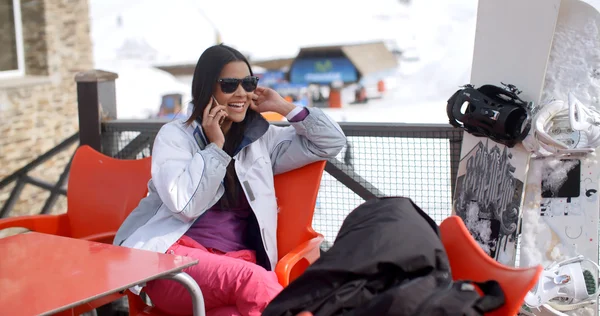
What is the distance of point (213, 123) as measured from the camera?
2486 millimetres

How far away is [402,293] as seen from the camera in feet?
4.53

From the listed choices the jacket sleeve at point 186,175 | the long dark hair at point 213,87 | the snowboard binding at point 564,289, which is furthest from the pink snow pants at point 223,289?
the snowboard binding at point 564,289

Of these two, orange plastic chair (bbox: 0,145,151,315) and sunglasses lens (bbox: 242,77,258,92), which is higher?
sunglasses lens (bbox: 242,77,258,92)

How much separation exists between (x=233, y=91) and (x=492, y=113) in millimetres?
986

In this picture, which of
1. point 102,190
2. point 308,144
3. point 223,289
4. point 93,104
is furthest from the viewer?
point 93,104

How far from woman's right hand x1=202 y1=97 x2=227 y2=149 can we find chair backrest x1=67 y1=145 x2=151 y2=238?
47cm

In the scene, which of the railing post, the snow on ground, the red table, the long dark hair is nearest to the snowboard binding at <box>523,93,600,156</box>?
the long dark hair

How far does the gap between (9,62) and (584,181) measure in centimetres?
829

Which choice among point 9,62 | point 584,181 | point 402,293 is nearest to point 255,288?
point 402,293

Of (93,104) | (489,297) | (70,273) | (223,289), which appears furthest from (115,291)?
(93,104)

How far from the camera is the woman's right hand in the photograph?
2.47m

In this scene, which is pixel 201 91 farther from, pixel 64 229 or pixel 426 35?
pixel 426 35

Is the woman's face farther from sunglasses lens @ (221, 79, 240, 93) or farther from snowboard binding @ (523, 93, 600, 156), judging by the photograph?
snowboard binding @ (523, 93, 600, 156)

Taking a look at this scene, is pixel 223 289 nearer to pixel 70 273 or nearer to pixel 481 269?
Answer: pixel 70 273
